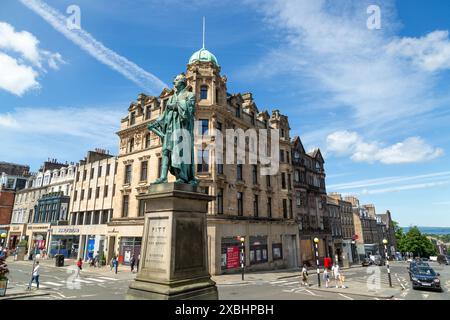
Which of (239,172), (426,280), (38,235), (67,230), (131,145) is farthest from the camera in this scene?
(38,235)

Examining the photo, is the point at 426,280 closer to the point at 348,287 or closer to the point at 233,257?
the point at 348,287

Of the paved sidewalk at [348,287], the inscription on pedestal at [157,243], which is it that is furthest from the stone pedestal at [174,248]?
the paved sidewalk at [348,287]

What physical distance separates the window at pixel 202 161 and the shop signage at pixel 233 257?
843 cm

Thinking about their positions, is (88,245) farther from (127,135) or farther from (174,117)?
(174,117)

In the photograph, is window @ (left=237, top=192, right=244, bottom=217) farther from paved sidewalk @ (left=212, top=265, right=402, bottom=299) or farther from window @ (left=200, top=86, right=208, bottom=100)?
window @ (left=200, top=86, right=208, bottom=100)

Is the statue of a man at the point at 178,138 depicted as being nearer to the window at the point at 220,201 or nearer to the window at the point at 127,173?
the window at the point at 220,201

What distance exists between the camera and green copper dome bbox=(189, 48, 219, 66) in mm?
31094

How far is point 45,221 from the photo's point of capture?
152 feet

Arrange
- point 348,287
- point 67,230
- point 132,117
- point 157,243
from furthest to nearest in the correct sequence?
point 67,230 < point 132,117 < point 348,287 < point 157,243

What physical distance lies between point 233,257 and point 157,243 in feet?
74.3

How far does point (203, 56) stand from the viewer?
1236 inches

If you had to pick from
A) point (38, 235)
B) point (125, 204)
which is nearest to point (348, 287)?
point (125, 204)

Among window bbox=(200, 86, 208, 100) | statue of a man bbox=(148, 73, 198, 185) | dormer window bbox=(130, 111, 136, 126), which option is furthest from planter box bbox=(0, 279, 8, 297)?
dormer window bbox=(130, 111, 136, 126)
